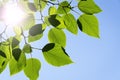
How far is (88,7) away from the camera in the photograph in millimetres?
1007

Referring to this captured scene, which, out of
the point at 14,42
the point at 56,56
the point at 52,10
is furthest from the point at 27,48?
the point at 52,10

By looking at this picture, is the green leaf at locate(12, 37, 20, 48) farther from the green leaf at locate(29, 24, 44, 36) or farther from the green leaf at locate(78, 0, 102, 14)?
the green leaf at locate(78, 0, 102, 14)

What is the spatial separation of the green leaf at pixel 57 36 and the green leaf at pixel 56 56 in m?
0.11

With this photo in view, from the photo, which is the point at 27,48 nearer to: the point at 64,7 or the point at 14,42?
the point at 14,42

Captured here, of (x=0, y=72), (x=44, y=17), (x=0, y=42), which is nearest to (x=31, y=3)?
(x=44, y=17)

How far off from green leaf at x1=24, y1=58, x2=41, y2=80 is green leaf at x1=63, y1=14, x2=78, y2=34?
0.21m

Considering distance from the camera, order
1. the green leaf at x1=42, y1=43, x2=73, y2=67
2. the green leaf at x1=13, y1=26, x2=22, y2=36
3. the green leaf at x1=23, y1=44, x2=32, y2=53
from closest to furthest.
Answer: the green leaf at x1=42, y1=43, x2=73, y2=67 < the green leaf at x1=23, y1=44, x2=32, y2=53 < the green leaf at x1=13, y1=26, x2=22, y2=36

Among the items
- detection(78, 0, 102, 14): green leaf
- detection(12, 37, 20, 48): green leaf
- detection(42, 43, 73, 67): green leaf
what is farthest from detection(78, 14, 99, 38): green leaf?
detection(12, 37, 20, 48): green leaf

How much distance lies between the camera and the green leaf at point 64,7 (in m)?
1.11

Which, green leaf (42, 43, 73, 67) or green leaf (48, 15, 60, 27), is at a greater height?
green leaf (48, 15, 60, 27)

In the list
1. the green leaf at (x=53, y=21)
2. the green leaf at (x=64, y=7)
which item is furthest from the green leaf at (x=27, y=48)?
the green leaf at (x=64, y=7)

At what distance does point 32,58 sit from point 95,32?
0.29 meters

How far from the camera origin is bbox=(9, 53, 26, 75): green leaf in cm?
91

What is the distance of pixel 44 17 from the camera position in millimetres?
1072
